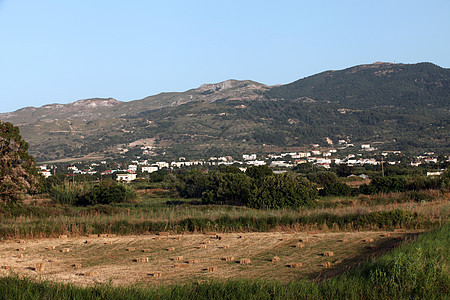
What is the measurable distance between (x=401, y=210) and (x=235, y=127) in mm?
162738

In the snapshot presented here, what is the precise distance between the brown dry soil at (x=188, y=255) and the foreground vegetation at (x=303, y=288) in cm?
233

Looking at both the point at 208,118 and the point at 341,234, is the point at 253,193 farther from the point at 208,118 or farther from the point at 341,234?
the point at 208,118

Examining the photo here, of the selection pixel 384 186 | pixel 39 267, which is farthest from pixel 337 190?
pixel 39 267

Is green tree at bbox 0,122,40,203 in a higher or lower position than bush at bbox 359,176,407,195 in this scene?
higher

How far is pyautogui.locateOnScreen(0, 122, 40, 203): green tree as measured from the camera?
1054 inches

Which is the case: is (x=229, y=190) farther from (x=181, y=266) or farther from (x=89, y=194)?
(x=181, y=266)

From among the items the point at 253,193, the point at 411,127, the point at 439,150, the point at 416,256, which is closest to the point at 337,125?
the point at 411,127

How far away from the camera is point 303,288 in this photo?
332 inches

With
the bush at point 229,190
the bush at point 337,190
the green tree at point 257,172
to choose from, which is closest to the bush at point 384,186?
the bush at point 337,190

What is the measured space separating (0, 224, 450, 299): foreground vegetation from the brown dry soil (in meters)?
2.33

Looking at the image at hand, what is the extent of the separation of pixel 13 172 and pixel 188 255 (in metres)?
15.2

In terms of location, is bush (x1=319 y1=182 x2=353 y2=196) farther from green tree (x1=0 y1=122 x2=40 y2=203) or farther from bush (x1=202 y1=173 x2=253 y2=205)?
green tree (x1=0 y1=122 x2=40 y2=203)

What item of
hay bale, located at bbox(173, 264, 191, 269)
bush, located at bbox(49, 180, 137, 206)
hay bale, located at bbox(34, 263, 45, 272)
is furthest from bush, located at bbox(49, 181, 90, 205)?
hay bale, located at bbox(173, 264, 191, 269)

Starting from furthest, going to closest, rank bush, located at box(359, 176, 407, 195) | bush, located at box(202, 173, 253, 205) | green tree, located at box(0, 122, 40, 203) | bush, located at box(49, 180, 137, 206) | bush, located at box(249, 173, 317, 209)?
1. bush, located at box(359, 176, 407, 195)
2. bush, located at box(49, 180, 137, 206)
3. bush, located at box(202, 173, 253, 205)
4. bush, located at box(249, 173, 317, 209)
5. green tree, located at box(0, 122, 40, 203)
